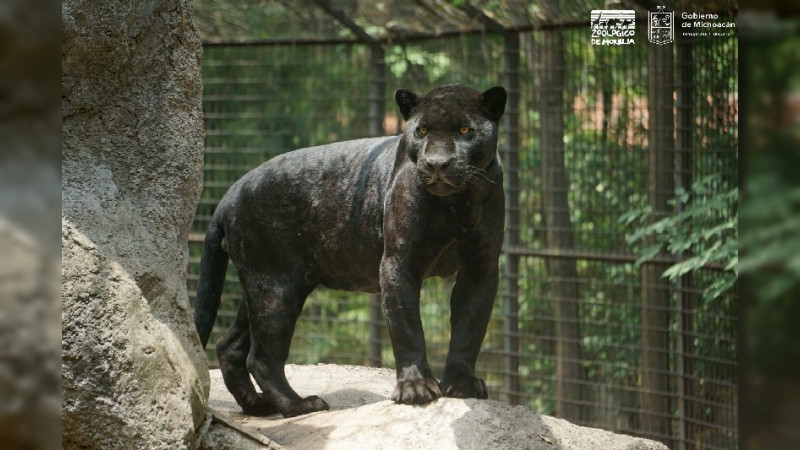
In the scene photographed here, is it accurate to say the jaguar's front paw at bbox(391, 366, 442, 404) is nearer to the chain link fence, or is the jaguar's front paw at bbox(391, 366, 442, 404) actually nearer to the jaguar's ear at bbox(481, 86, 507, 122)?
the jaguar's ear at bbox(481, 86, 507, 122)

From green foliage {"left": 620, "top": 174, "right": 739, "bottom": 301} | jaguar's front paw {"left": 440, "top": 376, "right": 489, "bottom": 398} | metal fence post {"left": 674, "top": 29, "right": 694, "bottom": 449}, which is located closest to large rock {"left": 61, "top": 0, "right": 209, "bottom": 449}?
jaguar's front paw {"left": 440, "top": 376, "right": 489, "bottom": 398}

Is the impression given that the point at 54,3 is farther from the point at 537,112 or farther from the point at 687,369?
the point at 537,112

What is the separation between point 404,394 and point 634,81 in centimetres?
360

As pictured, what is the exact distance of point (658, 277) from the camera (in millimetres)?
6379

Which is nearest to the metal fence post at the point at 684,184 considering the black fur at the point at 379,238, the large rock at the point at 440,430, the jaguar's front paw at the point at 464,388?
the large rock at the point at 440,430

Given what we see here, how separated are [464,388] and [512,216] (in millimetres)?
3100

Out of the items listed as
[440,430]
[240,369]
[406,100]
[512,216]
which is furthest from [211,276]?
[512,216]

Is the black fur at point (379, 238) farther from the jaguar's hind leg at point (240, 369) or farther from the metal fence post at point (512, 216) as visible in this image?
the metal fence post at point (512, 216)

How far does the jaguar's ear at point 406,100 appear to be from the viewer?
4473 millimetres

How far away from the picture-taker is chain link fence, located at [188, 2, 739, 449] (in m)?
6.09

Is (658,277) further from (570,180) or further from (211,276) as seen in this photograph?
(211,276)

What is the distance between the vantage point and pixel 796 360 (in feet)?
3.23

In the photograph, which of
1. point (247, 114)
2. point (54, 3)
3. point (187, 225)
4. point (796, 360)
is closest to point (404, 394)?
point (187, 225)

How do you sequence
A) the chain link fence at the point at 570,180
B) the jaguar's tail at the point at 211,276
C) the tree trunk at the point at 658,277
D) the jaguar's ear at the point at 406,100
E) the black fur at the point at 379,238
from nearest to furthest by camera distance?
the black fur at the point at 379,238 → the jaguar's ear at the point at 406,100 → the jaguar's tail at the point at 211,276 → the chain link fence at the point at 570,180 → the tree trunk at the point at 658,277
